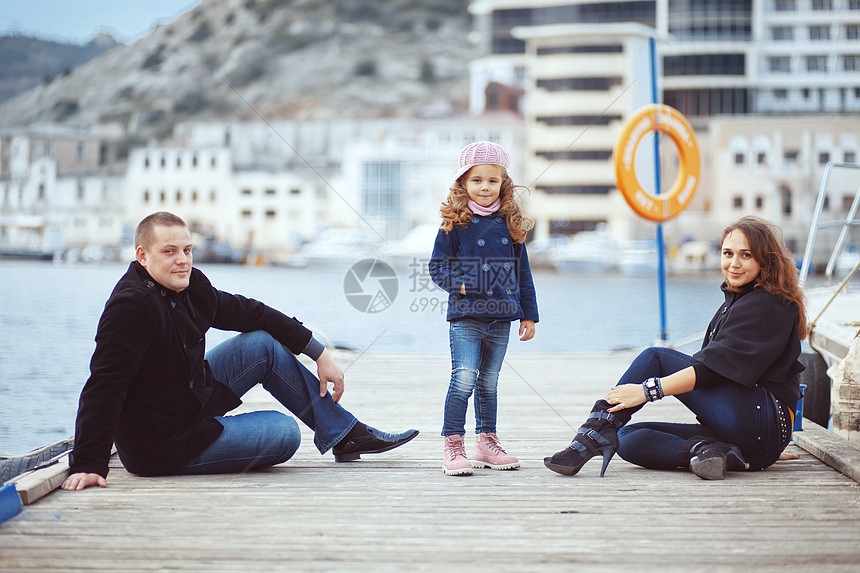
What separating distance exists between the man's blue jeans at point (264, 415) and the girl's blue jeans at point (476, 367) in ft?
1.08

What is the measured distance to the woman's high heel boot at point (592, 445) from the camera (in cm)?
286

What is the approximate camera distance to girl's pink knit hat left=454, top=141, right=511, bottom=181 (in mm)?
3094

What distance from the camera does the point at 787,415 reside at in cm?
289

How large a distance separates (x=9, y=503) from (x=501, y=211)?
1.66 metres

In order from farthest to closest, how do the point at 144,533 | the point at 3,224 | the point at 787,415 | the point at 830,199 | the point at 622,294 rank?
the point at 3,224, the point at 830,199, the point at 622,294, the point at 787,415, the point at 144,533

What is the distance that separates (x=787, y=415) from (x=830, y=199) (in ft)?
136

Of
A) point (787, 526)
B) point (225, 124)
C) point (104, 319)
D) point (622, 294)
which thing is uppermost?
point (225, 124)

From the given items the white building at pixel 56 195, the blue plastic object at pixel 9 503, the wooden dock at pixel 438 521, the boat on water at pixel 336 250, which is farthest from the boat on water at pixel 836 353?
the white building at pixel 56 195

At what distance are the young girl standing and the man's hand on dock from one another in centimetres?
102

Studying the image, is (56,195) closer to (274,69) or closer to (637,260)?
(274,69)

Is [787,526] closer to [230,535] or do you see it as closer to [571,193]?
[230,535]

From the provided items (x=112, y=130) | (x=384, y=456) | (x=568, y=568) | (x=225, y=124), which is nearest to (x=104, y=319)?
(x=384, y=456)

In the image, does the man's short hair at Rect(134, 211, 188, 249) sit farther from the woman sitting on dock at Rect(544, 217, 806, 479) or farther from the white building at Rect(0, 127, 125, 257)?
the white building at Rect(0, 127, 125, 257)

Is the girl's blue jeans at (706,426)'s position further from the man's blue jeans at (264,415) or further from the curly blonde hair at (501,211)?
the man's blue jeans at (264,415)
